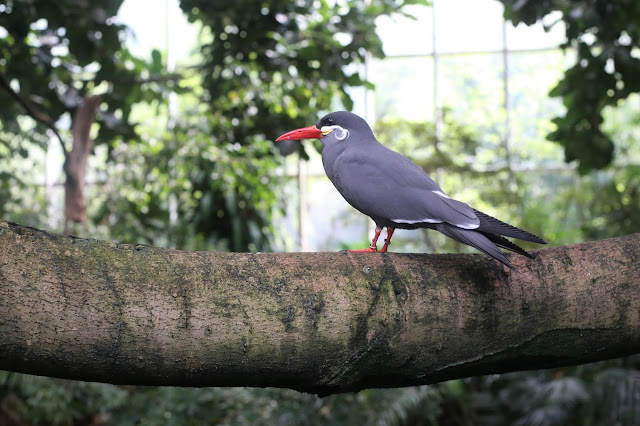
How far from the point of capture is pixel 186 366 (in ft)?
3.75

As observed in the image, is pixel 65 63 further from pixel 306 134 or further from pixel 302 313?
pixel 302 313

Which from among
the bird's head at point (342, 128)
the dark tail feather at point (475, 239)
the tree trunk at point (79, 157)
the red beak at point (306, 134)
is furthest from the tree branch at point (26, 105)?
the dark tail feather at point (475, 239)

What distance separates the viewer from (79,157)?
3.65 meters

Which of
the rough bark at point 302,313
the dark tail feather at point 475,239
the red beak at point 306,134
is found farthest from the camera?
the red beak at point 306,134

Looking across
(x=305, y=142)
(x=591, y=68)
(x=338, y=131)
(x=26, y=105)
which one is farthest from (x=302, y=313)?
(x=305, y=142)

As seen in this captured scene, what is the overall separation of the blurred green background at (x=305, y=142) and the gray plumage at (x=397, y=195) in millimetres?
1217

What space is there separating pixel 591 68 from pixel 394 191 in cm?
208

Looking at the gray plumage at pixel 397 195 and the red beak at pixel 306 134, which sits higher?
the red beak at pixel 306 134

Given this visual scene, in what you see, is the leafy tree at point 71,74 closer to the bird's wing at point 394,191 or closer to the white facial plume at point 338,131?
the white facial plume at point 338,131

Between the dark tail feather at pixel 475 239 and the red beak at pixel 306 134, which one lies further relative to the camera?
the red beak at pixel 306 134

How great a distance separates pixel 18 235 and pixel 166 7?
8203mm

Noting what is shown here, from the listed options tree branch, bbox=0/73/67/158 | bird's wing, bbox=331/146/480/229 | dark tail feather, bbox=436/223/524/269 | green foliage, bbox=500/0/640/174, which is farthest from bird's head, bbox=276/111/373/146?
tree branch, bbox=0/73/67/158

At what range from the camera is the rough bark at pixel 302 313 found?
1.08m

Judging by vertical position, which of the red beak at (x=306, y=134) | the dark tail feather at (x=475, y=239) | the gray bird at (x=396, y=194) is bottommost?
the dark tail feather at (x=475, y=239)
